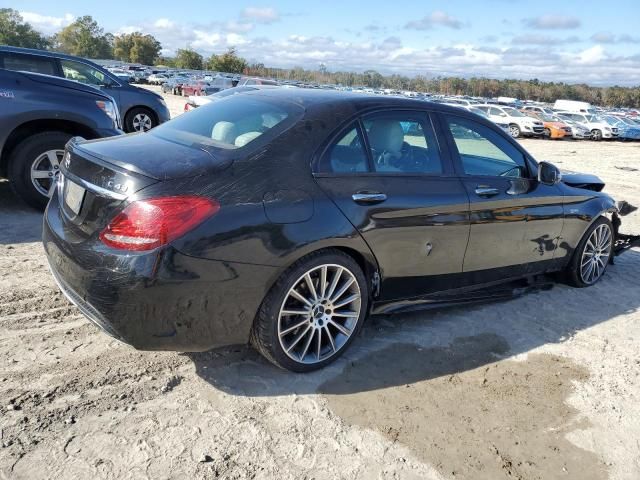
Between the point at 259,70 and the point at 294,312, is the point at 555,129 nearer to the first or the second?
the point at 294,312

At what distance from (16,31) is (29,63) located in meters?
126

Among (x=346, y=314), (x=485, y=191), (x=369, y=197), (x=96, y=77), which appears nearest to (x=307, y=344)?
(x=346, y=314)

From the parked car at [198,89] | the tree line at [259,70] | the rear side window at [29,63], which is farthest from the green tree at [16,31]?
the rear side window at [29,63]

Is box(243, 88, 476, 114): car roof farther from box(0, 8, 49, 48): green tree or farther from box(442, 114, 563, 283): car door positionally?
box(0, 8, 49, 48): green tree

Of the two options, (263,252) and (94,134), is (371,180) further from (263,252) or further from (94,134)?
(94,134)

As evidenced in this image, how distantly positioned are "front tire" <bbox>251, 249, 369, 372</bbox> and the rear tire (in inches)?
149

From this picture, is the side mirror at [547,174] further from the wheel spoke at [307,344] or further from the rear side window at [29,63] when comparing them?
the rear side window at [29,63]

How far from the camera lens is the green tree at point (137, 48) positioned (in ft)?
394

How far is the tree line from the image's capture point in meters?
103

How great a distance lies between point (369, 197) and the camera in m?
3.37

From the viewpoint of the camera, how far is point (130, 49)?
403 ft

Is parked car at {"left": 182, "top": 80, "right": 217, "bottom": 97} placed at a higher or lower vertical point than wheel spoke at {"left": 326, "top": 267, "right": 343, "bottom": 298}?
higher

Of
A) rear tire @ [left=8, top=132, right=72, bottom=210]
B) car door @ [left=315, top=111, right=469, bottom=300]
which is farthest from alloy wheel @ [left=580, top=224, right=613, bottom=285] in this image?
rear tire @ [left=8, top=132, right=72, bottom=210]

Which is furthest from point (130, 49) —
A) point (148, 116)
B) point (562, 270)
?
point (562, 270)
